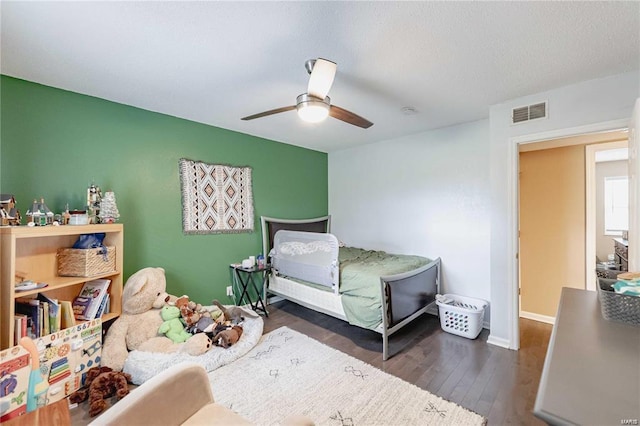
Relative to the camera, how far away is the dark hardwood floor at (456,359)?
1916mm

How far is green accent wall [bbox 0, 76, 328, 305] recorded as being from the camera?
2.16m

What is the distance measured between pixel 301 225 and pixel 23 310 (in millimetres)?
3060

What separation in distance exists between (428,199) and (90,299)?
378cm

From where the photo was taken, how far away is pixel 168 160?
302 cm

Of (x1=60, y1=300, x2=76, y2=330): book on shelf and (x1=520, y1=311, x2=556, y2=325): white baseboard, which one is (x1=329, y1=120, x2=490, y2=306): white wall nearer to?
(x1=520, y1=311, x2=556, y2=325): white baseboard

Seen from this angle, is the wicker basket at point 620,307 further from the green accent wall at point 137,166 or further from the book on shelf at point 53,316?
the green accent wall at point 137,166

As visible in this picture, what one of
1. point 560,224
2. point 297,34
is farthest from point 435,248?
point 297,34

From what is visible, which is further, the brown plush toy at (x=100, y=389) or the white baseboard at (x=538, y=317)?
the white baseboard at (x=538, y=317)

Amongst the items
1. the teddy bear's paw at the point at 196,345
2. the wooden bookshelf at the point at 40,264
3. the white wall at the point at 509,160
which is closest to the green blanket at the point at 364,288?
the white wall at the point at 509,160

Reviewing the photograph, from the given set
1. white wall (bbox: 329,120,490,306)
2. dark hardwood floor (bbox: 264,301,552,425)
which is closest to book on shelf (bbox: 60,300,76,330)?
dark hardwood floor (bbox: 264,301,552,425)

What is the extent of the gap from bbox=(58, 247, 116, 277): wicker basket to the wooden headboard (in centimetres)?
186

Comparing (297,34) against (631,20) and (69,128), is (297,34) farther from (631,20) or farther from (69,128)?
(69,128)

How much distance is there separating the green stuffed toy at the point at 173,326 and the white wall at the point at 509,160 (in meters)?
3.06

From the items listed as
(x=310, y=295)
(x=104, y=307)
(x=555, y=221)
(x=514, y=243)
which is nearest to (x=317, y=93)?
(x=310, y=295)
